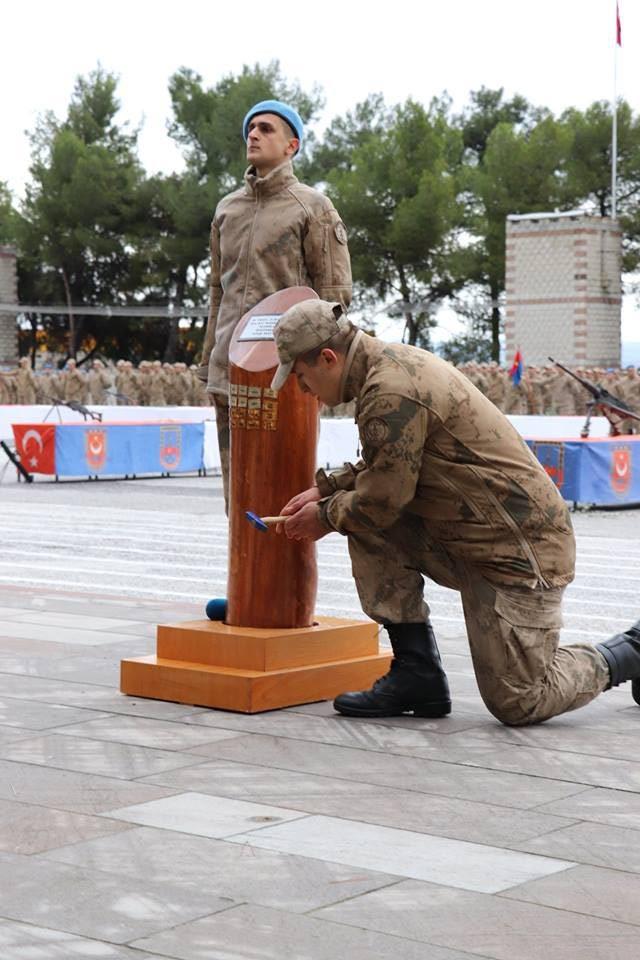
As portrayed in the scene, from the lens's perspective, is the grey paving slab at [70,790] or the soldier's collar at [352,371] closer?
the grey paving slab at [70,790]

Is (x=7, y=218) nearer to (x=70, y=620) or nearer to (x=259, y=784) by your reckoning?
(x=70, y=620)

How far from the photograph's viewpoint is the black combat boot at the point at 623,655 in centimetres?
563

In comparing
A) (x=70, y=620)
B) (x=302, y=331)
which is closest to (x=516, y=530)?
(x=302, y=331)

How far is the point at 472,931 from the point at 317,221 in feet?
11.8

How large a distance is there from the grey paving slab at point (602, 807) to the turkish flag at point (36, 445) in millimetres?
16905

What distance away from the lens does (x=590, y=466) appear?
16.8m

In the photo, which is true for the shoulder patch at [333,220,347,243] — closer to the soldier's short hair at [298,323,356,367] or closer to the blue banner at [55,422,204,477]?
the soldier's short hair at [298,323,356,367]

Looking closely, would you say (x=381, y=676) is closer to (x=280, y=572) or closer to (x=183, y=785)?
(x=280, y=572)

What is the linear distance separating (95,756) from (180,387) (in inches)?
1300

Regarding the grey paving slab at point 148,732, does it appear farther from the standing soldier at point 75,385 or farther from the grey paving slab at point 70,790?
the standing soldier at point 75,385

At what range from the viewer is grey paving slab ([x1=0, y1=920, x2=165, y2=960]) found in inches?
125

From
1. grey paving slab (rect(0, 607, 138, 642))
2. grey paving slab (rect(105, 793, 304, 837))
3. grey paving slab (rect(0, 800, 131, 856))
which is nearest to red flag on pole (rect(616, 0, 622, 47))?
grey paving slab (rect(0, 607, 138, 642))

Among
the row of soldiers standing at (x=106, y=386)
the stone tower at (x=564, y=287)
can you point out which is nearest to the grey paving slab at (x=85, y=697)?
the row of soldiers standing at (x=106, y=386)

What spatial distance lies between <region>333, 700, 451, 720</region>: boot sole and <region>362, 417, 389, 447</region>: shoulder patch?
1100 millimetres
